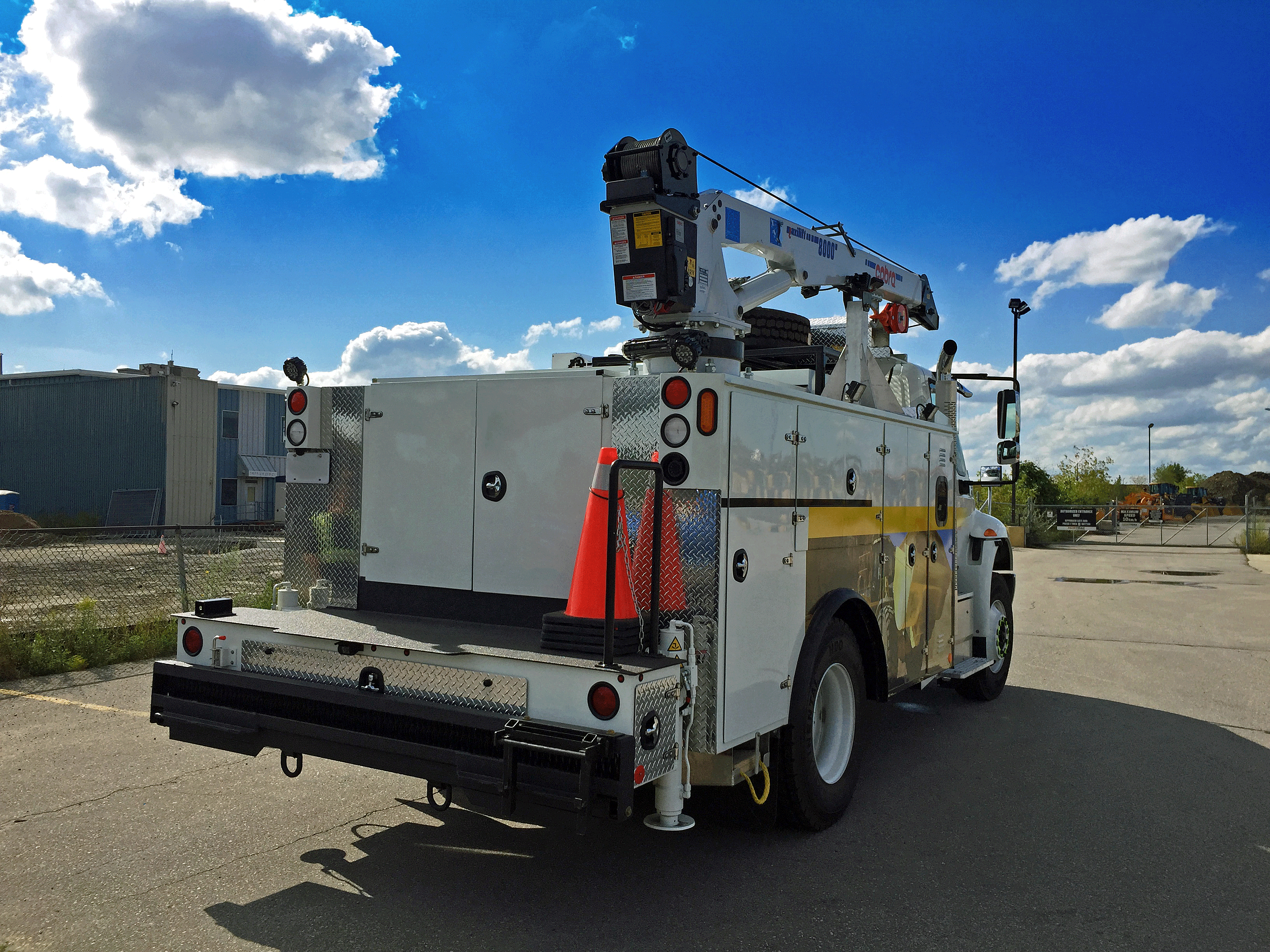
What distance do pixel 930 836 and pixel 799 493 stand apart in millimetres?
1984

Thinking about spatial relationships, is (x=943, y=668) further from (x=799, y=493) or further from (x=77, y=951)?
(x=77, y=951)

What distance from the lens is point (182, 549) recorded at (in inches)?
392

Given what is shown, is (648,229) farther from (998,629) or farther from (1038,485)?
(1038,485)

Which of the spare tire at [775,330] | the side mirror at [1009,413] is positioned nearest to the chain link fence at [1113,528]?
the side mirror at [1009,413]

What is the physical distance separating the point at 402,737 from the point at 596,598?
102 centimetres

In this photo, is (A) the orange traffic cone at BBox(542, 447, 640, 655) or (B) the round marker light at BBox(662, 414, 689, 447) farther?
(B) the round marker light at BBox(662, 414, 689, 447)

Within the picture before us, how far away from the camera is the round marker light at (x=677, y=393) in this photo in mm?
4078

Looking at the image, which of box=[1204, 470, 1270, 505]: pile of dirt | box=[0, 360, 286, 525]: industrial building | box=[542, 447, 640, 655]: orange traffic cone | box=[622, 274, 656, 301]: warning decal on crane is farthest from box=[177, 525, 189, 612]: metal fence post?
box=[1204, 470, 1270, 505]: pile of dirt

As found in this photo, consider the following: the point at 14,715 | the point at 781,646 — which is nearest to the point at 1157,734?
the point at 781,646

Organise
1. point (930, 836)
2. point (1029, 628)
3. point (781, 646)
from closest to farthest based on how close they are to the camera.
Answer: point (781, 646) < point (930, 836) < point (1029, 628)

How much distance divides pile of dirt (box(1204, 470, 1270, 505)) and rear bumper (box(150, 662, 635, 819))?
113504 millimetres

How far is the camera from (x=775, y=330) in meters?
7.08

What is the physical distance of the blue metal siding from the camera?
33.3 meters

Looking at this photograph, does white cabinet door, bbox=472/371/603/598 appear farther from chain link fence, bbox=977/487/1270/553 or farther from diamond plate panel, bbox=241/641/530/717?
chain link fence, bbox=977/487/1270/553
